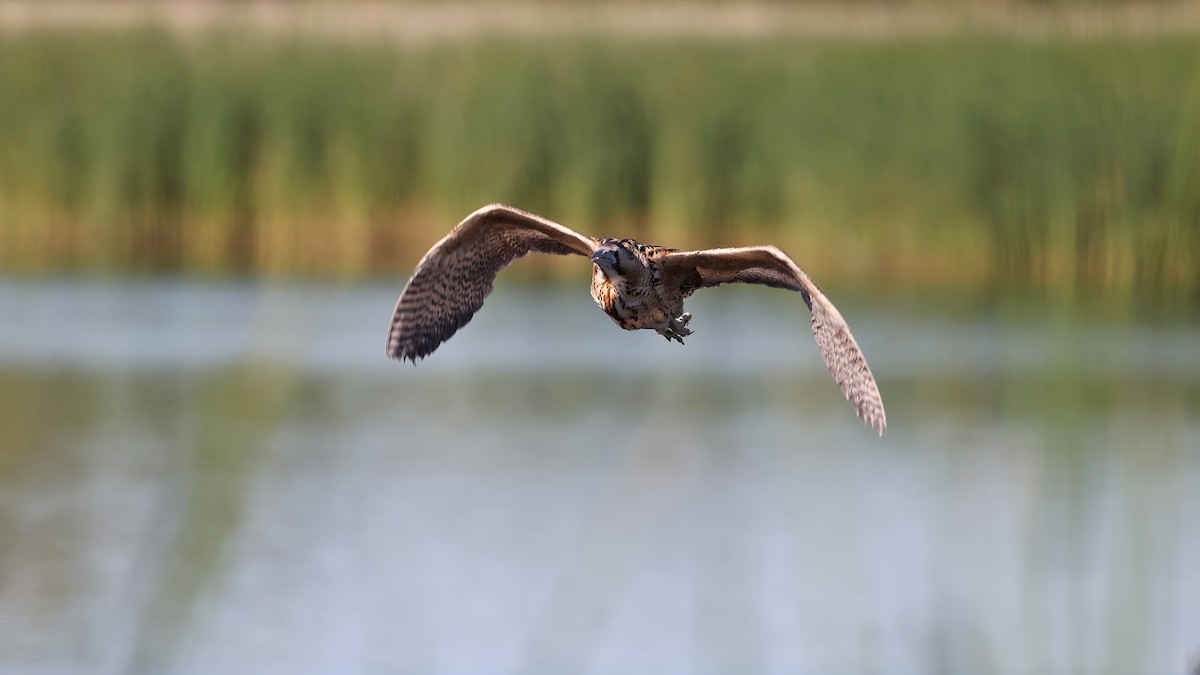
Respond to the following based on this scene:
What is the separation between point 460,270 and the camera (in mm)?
5469

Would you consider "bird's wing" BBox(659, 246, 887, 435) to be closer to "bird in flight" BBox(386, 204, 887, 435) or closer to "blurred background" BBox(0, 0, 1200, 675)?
"bird in flight" BBox(386, 204, 887, 435)

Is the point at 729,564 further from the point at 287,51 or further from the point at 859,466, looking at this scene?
the point at 287,51

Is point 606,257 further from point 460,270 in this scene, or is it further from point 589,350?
point 589,350

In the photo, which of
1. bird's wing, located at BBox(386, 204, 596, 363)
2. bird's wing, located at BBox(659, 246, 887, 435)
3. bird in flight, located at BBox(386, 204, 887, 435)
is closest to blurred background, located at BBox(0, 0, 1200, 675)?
bird's wing, located at BBox(659, 246, 887, 435)

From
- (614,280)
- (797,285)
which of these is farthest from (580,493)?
Answer: (797,285)

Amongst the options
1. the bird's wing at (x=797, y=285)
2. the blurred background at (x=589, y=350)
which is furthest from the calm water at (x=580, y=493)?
the bird's wing at (x=797, y=285)

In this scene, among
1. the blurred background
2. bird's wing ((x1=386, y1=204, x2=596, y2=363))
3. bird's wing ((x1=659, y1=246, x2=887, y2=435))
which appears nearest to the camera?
bird's wing ((x1=659, y1=246, x2=887, y2=435))

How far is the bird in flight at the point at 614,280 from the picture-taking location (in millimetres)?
4840

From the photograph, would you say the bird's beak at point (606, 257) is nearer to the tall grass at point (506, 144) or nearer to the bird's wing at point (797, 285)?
the bird's wing at point (797, 285)

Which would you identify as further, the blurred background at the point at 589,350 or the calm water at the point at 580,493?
the blurred background at the point at 589,350

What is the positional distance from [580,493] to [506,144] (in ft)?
21.8

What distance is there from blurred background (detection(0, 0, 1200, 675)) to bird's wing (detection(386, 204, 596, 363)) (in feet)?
2.27

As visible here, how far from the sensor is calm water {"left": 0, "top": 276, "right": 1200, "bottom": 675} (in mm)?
3959

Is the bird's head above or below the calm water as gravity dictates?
above
